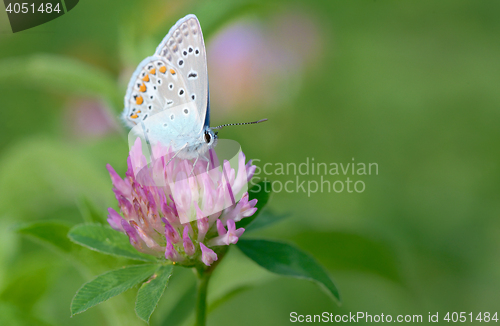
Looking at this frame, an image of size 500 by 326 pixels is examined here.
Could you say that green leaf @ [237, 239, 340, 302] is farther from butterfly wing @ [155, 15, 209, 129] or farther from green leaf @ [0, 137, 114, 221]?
green leaf @ [0, 137, 114, 221]

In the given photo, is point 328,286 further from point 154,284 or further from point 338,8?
point 338,8

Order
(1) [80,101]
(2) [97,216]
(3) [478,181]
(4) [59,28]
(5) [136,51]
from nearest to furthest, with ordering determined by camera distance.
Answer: (2) [97,216] < (5) [136,51] < (3) [478,181] < (1) [80,101] < (4) [59,28]

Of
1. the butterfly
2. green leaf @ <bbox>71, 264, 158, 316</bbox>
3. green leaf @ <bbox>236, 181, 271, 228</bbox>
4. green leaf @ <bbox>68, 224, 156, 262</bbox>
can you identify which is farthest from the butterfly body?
green leaf @ <bbox>71, 264, 158, 316</bbox>

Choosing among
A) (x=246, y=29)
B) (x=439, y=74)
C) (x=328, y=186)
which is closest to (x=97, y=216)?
(x=328, y=186)

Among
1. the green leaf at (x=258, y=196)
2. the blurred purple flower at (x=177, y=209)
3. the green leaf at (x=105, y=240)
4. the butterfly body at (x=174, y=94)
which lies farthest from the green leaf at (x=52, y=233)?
the green leaf at (x=258, y=196)

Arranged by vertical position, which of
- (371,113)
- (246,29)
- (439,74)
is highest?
(246,29)

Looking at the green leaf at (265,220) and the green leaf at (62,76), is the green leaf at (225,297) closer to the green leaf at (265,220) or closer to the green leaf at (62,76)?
the green leaf at (265,220)

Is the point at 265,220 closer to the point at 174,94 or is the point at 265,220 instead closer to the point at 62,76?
the point at 174,94
